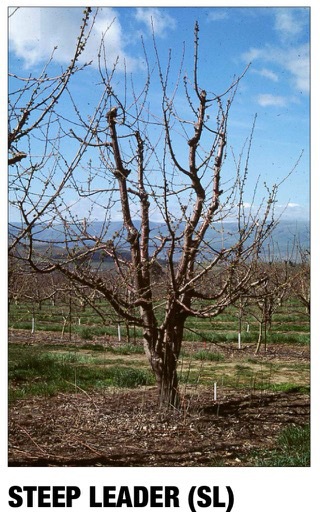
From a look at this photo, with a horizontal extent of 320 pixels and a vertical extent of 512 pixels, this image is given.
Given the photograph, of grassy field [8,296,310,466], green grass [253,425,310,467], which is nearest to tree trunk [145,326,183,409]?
grassy field [8,296,310,466]

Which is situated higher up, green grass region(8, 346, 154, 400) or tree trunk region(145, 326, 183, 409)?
tree trunk region(145, 326, 183, 409)

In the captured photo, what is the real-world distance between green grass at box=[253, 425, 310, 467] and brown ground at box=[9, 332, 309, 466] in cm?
15

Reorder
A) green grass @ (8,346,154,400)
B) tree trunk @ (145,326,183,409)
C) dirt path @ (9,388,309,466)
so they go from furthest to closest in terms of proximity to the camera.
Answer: green grass @ (8,346,154,400), tree trunk @ (145,326,183,409), dirt path @ (9,388,309,466)

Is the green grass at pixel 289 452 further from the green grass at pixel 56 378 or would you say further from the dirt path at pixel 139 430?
the green grass at pixel 56 378

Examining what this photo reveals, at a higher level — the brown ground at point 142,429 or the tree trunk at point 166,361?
the tree trunk at point 166,361

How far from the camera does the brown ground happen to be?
4.67 m

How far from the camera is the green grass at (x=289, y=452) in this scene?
13.5ft

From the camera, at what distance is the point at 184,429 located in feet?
18.0

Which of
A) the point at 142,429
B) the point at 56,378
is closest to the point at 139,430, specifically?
the point at 142,429

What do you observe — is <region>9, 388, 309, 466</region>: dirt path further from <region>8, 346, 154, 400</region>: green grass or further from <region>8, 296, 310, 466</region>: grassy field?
<region>8, 346, 154, 400</region>: green grass

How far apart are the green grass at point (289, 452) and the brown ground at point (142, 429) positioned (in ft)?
0.49

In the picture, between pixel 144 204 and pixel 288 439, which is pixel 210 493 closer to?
pixel 288 439

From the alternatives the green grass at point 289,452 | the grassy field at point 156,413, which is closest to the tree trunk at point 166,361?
the grassy field at point 156,413
